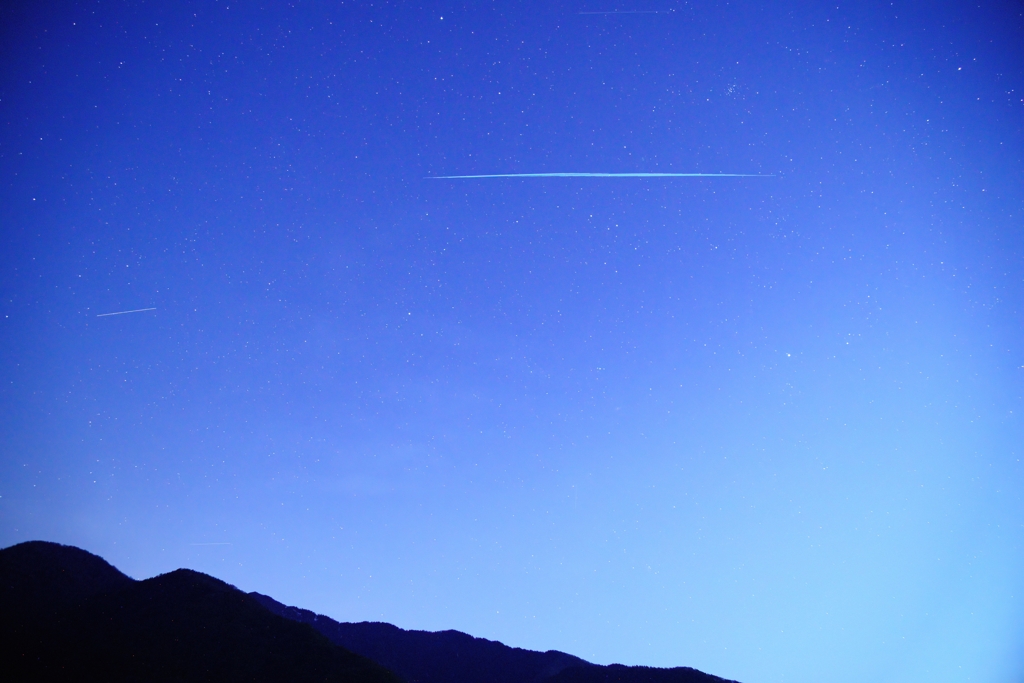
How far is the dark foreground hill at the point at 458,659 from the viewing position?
236 feet

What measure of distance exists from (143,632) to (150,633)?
2.03 ft

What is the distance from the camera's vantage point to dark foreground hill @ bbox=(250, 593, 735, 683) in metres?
71.8

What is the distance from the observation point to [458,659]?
265ft

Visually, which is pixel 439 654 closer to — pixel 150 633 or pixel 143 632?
pixel 150 633

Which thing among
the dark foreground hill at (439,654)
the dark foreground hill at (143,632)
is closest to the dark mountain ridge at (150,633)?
the dark foreground hill at (143,632)

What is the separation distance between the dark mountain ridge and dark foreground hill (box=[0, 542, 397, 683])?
3.2 inches

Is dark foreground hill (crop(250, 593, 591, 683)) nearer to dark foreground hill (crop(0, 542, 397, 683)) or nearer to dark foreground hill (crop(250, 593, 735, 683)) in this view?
dark foreground hill (crop(250, 593, 735, 683))

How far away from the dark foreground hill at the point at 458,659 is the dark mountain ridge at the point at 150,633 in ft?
2.41

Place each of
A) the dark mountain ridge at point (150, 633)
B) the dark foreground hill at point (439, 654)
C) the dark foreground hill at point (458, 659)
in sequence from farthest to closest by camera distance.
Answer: the dark foreground hill at point (439, 654)
the dark foreground hill at point (458, 659)
the dark mountain ridge at point (150, 633)

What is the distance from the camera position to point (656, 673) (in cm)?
6894

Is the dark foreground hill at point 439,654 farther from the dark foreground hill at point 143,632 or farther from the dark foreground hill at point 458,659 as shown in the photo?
the dark foreground hill at point 143,632

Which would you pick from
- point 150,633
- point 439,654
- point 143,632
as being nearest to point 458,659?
point 439,654

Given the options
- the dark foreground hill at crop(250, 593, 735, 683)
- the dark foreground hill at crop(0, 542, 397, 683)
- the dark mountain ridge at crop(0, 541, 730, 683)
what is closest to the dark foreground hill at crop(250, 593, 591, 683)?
the dark foreground hill at crop(250, 593, 735, 683)

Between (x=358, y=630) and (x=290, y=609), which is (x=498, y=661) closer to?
(x=358, y=630)
